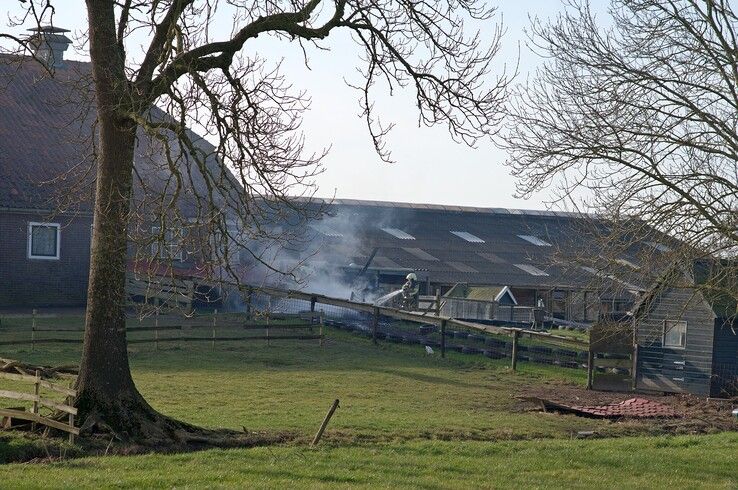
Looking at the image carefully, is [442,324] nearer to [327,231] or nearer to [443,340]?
[443,340]

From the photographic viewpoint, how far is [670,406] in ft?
84.7

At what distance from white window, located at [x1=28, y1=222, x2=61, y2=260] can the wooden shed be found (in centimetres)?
2220

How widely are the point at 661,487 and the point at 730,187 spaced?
7497mm

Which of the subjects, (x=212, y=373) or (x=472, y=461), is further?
(x=212, y=373)

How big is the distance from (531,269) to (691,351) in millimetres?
26952

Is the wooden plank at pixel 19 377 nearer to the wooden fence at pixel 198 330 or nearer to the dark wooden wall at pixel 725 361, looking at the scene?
the wooden fence at pixel 198 330

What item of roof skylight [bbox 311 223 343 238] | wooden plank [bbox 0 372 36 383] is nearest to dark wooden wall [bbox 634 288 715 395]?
→ wooden plank [bbox 0 372 36 383]

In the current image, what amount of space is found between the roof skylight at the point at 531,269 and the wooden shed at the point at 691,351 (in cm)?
2543

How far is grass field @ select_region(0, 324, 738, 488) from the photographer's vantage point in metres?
14.1

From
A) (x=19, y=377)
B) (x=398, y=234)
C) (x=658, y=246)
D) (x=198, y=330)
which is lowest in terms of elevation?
(x=198, y=330)

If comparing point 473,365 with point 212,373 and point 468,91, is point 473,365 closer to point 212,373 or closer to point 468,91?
point 212,373

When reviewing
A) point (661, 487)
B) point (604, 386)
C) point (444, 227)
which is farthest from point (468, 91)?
point (444, 227)

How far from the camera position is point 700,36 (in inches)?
807

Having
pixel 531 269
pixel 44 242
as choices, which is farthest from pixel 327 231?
pixel 44 242
